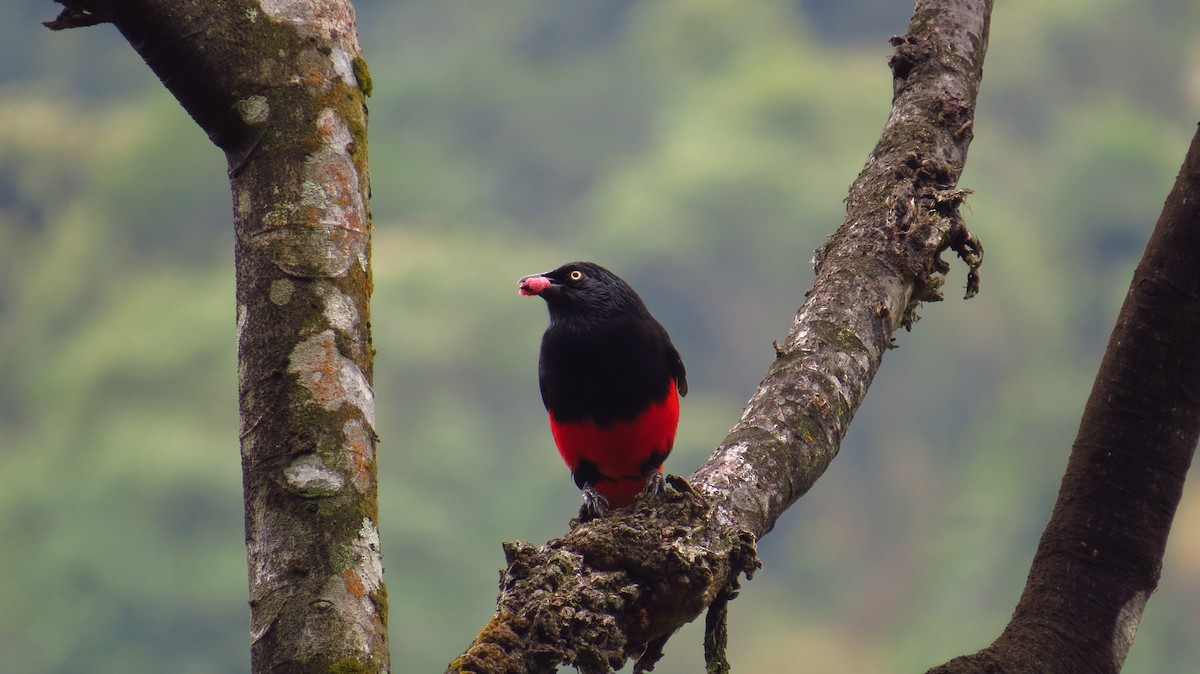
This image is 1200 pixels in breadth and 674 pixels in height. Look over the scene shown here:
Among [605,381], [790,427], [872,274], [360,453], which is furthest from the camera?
[605,381]

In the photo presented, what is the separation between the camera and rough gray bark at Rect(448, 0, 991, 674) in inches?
116

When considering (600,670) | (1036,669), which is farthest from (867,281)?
(600,670)

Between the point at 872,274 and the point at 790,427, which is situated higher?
the point at 872,274

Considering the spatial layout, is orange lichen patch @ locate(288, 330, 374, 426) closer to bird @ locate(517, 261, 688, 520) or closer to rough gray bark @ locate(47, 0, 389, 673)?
rough gray bark @ locate(47, 0, 389, 673)

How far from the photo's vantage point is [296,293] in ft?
9.38

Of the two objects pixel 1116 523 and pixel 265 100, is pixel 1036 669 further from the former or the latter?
pixel 265 100

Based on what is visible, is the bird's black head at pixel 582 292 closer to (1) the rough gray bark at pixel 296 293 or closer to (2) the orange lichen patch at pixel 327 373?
(1) the rough gray bark at pixel 296 293

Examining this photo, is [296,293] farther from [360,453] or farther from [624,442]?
[624,442]

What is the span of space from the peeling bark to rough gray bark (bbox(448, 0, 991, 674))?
2.63 ft

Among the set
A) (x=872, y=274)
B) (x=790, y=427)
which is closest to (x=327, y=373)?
(x=790, y=427)

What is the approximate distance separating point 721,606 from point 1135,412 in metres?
1.92

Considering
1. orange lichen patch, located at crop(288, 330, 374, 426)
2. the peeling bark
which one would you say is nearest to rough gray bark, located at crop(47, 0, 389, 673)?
orange lichen patch, located at crop(288, 330, 374, 426)

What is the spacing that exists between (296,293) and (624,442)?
3.16 metres

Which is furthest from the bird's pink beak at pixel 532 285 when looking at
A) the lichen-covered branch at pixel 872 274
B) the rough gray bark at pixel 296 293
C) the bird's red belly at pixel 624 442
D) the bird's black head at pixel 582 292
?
the rough gray bark at pixel 296 293
